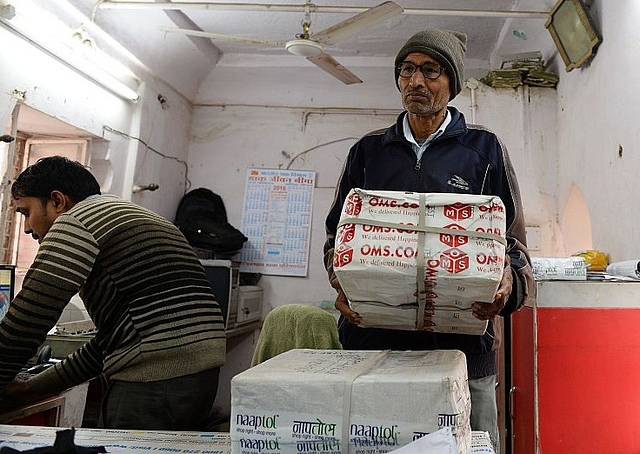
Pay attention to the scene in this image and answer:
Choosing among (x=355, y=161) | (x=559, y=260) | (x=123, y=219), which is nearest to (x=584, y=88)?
(x=559, y=260)

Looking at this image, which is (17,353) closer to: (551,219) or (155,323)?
(155,323)

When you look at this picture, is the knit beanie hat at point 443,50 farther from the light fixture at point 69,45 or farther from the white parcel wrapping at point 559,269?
the light fixture at point 69,45

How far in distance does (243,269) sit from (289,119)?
141 cm

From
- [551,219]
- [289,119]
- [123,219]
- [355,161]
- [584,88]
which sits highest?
[289,119]

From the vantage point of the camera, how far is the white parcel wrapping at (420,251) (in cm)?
97

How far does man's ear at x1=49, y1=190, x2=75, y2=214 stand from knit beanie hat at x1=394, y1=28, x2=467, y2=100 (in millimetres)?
1069

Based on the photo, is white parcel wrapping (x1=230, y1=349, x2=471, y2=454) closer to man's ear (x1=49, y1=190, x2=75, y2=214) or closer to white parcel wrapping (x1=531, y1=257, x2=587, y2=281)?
man's ear (x1=49, y1=190, x2=75, y2=214)

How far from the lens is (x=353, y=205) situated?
A: 3.45 ft

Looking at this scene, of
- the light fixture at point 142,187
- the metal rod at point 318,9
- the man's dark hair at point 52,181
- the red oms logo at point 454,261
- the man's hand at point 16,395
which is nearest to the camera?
the red oms logo at point 454,261

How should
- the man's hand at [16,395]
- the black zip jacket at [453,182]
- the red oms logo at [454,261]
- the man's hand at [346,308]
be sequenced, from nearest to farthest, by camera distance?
the red oms logo at [454,261] → the man's hand at [346,308] → the black zip jacket at [453,182] → the man's hand at [16,395]

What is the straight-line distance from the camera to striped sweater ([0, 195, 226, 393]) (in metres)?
1.36

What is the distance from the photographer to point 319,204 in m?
4.77

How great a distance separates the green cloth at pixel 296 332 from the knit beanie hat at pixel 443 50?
122 centimetres

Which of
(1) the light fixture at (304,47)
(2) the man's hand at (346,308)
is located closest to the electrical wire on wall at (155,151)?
(1) the light fixture at (304,47)
